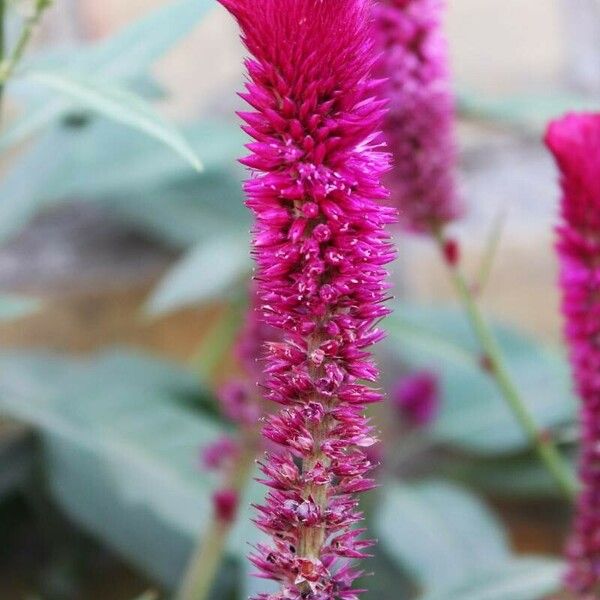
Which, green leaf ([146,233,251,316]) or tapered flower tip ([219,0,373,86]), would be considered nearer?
tapered flower tip ([219,0,373,86])

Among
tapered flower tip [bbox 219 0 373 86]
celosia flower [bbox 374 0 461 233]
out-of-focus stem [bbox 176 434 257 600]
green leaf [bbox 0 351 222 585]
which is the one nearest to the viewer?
tapered flower tip [bbox 219 0 373 86]

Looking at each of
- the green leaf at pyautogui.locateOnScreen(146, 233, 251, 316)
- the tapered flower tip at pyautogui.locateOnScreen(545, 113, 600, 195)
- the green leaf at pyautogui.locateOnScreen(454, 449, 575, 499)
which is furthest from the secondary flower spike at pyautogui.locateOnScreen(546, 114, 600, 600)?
the green leaf at pyautogui.locateOnScreen(454, 449, 575, 499)

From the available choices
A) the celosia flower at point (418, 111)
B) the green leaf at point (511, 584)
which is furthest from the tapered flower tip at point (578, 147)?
the green leaf at point (511, 584)

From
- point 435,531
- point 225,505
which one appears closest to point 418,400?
point 435,531

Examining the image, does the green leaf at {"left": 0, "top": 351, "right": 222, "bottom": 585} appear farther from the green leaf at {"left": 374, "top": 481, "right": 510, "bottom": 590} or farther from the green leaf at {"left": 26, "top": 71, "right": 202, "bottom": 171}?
the green leaf at {"left": 26, "top": 71, "right": 202, "bottom": 171}

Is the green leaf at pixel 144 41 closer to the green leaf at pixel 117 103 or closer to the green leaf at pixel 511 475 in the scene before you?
the green leaf at pixel 117 103

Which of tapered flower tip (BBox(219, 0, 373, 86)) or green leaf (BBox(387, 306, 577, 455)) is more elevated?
tapered flower tip (BBox(219, 0, 373, 86))

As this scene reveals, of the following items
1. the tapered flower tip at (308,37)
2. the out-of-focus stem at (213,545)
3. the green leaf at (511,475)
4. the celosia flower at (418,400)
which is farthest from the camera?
the green leaf at (511,475)

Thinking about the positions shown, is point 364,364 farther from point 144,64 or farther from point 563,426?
point 563,426
